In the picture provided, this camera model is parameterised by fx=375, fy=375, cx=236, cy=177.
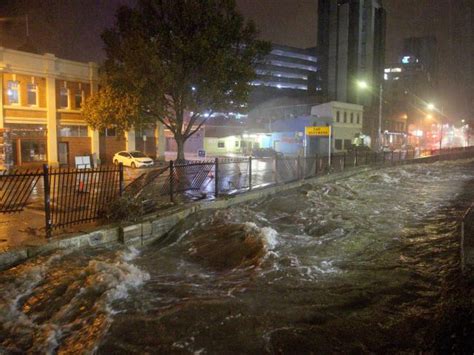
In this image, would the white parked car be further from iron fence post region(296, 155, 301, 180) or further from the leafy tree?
iron fence post region(296, 155, 301, 180)

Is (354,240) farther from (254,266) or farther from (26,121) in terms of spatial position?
(26,121)

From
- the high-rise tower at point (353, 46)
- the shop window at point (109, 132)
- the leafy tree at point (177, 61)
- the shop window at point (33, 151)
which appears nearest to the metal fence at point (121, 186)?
the leafy tree at point (177, 61)

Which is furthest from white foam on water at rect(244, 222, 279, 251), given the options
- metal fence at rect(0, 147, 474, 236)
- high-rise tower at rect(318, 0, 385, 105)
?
high-rise tower at rect(318, 0, 385, 105)

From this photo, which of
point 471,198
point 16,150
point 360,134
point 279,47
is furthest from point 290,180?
point 279,47

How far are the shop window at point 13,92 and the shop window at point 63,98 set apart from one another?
3.52 metres

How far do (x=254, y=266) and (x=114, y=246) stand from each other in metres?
3.32

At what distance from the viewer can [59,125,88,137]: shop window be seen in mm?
32688

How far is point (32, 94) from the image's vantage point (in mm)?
30656

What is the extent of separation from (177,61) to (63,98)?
12638 millimetres

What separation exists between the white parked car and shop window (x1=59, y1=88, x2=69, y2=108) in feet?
20.2

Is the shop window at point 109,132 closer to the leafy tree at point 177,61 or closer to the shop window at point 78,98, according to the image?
the shop window at point 78,98

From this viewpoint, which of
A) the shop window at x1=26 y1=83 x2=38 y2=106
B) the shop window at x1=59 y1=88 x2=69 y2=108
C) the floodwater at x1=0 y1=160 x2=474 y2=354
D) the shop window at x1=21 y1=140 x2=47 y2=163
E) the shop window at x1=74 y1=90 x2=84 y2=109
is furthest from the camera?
the shop window at x1=74 y1=90 x2=84 y2=109

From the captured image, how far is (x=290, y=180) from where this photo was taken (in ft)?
60.3

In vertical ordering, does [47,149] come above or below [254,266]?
above
